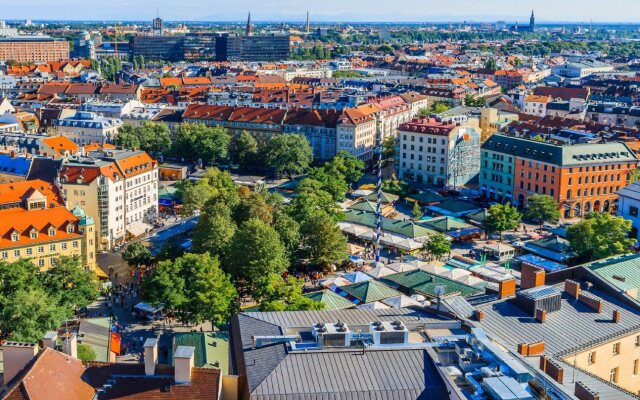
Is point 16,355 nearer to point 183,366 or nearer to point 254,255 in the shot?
point 183,366

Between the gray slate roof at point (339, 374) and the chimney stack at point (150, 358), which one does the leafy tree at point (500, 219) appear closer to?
the gray slate roof at point (339, 374)

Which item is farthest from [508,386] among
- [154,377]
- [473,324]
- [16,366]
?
[16,366]

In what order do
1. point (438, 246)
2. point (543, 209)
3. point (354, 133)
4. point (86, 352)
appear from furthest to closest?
point (354, 133) < point (543, 209) < point (438, 246) < point (86, 352)

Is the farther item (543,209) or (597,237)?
(543,209)

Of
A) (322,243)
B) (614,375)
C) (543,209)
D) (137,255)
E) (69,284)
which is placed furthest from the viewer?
(543,209)

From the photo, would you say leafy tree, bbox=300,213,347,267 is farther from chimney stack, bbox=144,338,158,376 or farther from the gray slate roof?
chimney stack, bbox=144,338,158,376

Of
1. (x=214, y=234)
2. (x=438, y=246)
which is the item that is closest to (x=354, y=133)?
(x=438, y=246)
